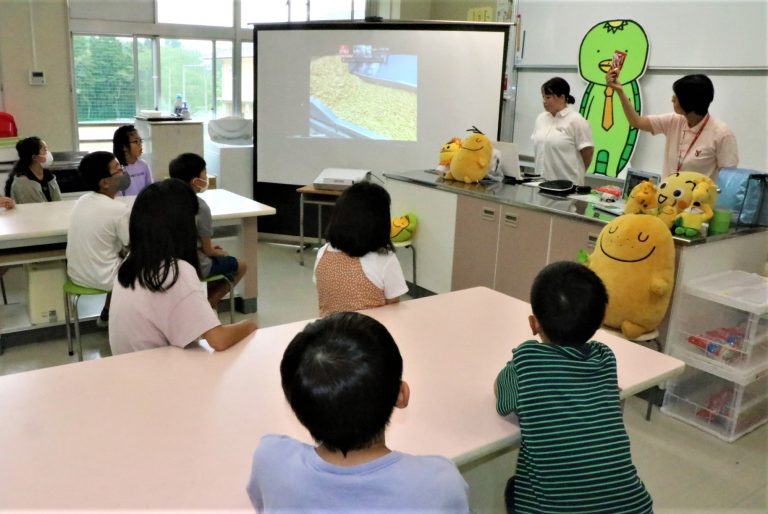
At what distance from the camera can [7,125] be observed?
4.65 meters

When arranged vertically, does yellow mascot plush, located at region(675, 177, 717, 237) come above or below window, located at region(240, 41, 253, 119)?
below

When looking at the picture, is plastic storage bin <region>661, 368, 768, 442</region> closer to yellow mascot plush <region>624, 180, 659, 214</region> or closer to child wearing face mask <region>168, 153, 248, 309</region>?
yellow mascot plush <region>624, 180, 659, 214</region>

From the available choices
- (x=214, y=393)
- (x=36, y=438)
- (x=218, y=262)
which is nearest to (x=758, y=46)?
(x=218, y=262)

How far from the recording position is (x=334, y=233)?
206 cm

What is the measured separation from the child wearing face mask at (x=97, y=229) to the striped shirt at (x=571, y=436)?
2208 mm

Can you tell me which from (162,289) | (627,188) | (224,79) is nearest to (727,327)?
(627,188)

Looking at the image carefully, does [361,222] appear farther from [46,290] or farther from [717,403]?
[46,290]

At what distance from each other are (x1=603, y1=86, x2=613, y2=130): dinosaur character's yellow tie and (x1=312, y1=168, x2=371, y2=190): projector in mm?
1887

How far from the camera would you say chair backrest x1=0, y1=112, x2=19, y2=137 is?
462 centimetres

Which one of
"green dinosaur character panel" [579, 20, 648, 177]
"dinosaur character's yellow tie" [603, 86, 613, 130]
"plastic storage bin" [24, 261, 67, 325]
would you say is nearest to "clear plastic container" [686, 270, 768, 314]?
"green dinosaur character panel" [579, 20, 648, 177]

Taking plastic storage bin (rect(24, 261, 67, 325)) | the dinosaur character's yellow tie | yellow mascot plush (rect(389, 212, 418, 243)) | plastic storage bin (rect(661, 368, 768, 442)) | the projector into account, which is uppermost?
the dinosaur character's yellow tie

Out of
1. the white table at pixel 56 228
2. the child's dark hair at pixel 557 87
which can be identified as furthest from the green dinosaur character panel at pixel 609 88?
the white table at pixel 56 228

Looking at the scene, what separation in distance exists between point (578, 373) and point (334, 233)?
3.19ft

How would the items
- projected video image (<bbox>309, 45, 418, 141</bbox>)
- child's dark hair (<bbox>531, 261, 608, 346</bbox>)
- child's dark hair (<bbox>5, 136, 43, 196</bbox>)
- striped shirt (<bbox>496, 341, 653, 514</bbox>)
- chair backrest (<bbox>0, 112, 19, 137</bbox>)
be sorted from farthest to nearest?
1. projected video image (<bbox>309, 45, 418, 141</bbox>)
2. chair backrest (<bbox>0, 112, 19, 137</bbox>)
3. child's dark hair (<bbox>5, 136, 43, 196</bbox>)
4. child's dark hair (<bbox>531, 261, 608, 346</bbox>)
5. striped shirt (<bbox>496, 341, 653, 514</bbox>)
